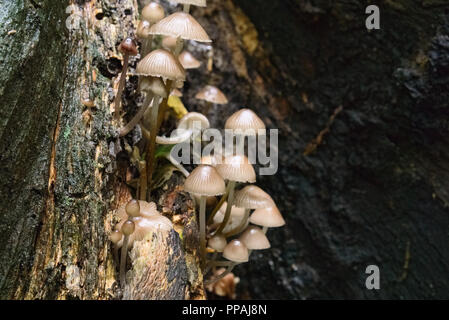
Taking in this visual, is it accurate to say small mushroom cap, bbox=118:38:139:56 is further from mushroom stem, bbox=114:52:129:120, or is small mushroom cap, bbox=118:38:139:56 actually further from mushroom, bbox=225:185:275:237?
mushroom, bbox=225:185:275:237

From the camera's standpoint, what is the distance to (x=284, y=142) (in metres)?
3.68

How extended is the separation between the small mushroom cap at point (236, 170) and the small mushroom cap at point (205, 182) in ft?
0.26

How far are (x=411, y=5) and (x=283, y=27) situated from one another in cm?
104

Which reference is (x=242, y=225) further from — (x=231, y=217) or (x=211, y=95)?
(x=211, y=95)

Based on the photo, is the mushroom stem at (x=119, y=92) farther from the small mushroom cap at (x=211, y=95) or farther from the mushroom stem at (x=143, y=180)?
the small mushroom cap at (x=211, y=95)

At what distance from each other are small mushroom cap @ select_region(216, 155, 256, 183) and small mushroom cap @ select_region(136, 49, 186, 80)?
1.87 feet

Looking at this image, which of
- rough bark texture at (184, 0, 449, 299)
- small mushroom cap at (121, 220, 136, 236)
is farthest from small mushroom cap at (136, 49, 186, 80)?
rough bark texture at (184, 0, 449, 299)

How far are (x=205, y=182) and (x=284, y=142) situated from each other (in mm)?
1629

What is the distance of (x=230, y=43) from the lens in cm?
374

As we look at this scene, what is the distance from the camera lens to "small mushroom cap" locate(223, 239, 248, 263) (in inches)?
103

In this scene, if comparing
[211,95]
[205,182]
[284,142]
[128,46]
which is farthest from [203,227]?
[284,142]
